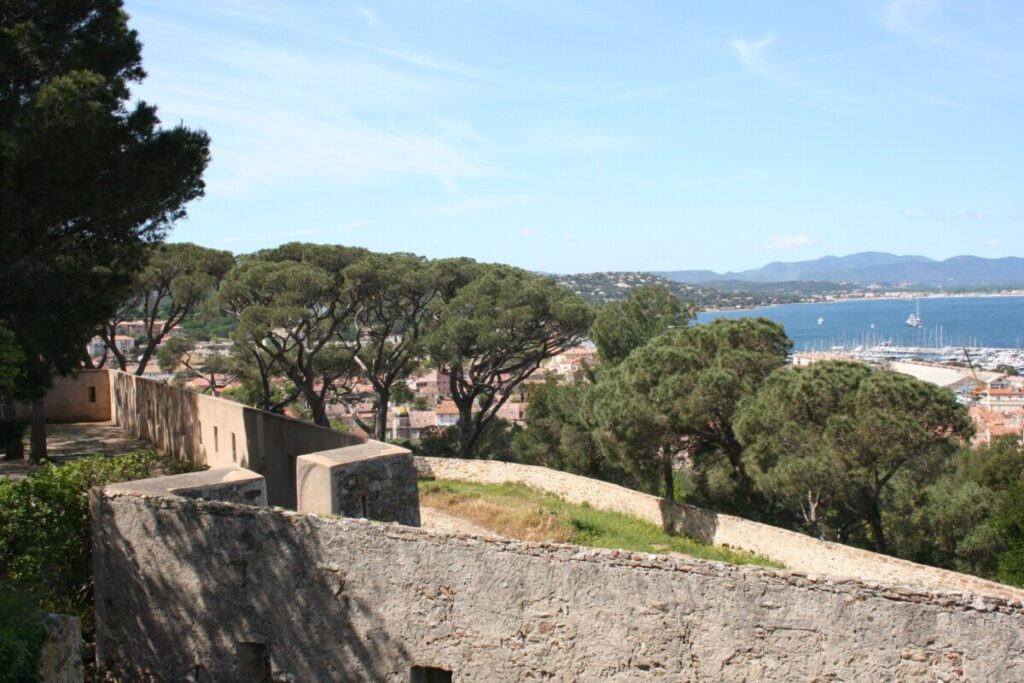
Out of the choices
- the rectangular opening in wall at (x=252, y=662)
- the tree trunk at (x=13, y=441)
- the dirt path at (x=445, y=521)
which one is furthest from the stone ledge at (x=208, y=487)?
the tree trunk at (x=13, y=441)

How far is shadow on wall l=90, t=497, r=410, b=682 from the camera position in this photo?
680 cm

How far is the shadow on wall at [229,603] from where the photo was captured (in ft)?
22.3

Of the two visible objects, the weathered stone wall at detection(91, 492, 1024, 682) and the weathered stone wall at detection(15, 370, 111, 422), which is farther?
the weathered stone wall at detection(15, 370, 111, 422)

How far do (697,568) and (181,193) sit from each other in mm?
8401

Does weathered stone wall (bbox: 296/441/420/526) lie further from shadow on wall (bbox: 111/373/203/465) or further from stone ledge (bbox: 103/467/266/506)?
shadow on wall (bbox: 111/373/203/465)

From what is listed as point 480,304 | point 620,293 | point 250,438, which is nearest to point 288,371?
point 480,304

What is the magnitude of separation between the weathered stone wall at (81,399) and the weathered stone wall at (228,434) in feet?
6.43

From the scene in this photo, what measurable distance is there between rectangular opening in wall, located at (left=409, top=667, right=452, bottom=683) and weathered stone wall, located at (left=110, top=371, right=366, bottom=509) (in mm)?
3341

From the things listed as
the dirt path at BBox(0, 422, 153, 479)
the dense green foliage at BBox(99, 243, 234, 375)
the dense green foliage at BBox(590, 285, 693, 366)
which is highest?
the dense green foliage at BBox(99, 243, 234, 375)

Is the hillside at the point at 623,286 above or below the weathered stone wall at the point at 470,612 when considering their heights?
above

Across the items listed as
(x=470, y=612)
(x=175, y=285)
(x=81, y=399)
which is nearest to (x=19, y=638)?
(x=470, y=612)

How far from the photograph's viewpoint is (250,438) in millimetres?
11078

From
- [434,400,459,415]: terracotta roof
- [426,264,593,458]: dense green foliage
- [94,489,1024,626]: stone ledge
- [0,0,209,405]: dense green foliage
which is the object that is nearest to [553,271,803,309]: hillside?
[434,400,459,415]: terracotta roof

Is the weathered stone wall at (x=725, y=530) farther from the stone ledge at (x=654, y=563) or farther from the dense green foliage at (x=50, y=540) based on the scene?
the dense green foliage at (x=50, y=540)
